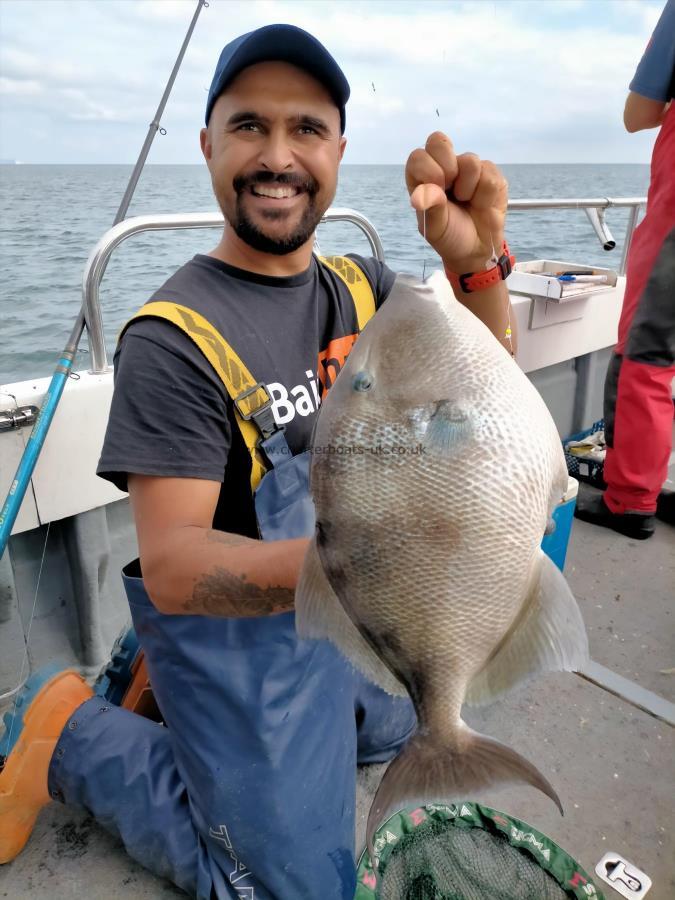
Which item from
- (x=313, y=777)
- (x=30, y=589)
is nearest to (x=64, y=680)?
(x=30, y=589)

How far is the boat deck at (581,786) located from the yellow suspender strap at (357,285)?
54.8 inches

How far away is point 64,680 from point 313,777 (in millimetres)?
889

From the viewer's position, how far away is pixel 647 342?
139 inches

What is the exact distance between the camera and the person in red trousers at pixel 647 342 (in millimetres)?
3354

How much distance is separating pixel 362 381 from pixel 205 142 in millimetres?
1241

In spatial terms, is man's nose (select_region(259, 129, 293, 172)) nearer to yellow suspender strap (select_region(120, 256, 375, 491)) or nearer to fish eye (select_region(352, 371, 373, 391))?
yellow suspender strap (select_region(120, 256, 375, 491))

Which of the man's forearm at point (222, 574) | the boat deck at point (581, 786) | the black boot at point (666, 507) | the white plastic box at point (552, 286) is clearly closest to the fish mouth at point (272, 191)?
the man's forearm at point (222, 574)

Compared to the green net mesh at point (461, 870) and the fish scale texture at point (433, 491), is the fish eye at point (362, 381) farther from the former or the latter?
the green net mesh at point (461, 870)

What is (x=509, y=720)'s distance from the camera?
2.53 metres

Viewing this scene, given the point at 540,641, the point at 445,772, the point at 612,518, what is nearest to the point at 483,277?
the point at 540,641

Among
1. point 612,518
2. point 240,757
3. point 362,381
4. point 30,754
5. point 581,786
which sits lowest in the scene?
point 581,786

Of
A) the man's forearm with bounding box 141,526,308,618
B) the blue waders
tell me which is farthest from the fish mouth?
the man's forearm with bounding box 141,526,308,618

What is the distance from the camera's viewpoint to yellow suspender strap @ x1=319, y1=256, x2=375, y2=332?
2.16 metres

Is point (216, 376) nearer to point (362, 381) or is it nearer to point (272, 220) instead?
point (272, 220)
